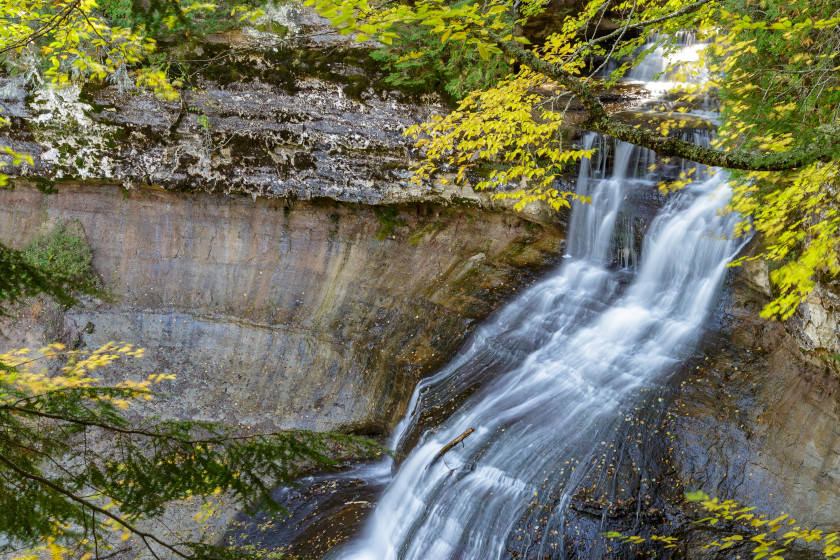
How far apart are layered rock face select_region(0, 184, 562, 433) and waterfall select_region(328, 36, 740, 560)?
0.98 m

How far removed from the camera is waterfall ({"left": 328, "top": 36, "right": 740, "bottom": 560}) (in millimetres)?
5457

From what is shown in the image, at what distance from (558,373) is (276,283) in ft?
18.9

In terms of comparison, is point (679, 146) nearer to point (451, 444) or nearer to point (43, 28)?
point (43, 28)

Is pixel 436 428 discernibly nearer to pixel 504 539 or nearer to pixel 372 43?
pixel 504 539

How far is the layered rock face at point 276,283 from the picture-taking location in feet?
28.8

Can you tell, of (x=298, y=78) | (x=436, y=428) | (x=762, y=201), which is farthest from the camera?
(x=298, y=78)

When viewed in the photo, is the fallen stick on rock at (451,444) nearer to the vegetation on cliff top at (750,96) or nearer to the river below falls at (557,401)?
the river below falls at (557,401)

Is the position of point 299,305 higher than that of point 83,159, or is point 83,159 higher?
point 83,159

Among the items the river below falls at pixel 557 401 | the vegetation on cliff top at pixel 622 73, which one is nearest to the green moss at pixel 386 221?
the vegetation on cliff top at pixel 622 73

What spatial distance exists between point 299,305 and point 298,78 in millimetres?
4209

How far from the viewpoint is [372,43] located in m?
8.84

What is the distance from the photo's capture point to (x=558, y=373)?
686 centimetres

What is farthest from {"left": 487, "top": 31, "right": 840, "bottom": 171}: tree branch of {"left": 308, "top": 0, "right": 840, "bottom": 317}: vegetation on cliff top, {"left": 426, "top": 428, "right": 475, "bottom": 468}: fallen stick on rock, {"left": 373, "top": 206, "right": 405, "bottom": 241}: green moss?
{"left": 373, "top": 206, "right": 405, "bottom": 241}: green moss

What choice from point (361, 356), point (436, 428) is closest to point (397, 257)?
point (361, 356)
